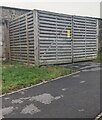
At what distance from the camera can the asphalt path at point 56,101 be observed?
452 centimetres

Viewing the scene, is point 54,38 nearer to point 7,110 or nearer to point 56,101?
point 56,101

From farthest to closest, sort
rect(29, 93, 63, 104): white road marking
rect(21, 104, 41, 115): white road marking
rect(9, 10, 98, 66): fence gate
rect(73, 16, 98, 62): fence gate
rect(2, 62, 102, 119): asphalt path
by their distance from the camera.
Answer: rect(73, 16, 98, 62): fence gate < rect(9, 10, 98, 66): fence gate < rect(29, 93, 63, 104): white road marking < rect(21, 104, 41, 115): white road marking < rect(2, 62, 102, 119): asphalt path

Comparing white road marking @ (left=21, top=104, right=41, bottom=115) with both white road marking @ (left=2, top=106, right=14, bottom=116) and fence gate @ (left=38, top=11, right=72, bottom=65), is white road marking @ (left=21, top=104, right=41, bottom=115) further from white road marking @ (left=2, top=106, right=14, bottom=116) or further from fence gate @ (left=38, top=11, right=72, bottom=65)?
fence gate @ (left=38, top=11, right=72, bottom=65)

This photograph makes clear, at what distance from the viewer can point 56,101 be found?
5328 millimetres

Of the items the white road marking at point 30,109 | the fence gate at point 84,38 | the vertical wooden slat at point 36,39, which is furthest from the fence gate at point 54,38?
the white road marking at point 30,109

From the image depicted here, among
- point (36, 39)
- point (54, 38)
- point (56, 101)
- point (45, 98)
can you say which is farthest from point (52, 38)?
point (56, 101)

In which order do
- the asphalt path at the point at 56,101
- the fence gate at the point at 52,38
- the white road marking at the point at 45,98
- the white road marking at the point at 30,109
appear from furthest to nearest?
the fence gate at the point at 52,38 → the white road marking at the point at 45,98 → the white road marking at the point at 30,109 → the asphalt path at the point at 56,101

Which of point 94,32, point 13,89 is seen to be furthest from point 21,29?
point 13,89

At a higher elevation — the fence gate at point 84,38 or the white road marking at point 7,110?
the fence gate at point 84,38

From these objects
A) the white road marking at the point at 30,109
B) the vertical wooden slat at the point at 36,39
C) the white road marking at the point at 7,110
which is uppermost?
the vertical wooden slat at the point at 36,39

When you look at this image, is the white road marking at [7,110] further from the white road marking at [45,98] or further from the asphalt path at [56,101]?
the white road marking at [45,98]

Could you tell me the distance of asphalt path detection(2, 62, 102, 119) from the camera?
14.8 ft

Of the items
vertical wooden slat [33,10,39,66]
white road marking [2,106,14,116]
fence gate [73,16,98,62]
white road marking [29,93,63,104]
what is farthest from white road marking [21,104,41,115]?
fence gate [73,16,98,62]

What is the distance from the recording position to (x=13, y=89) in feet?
21.6
